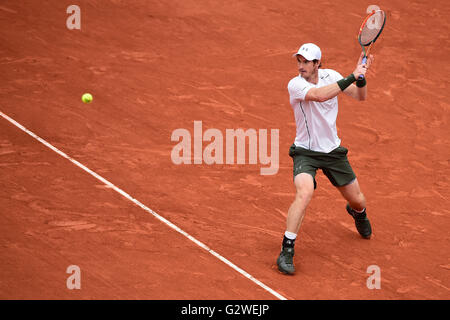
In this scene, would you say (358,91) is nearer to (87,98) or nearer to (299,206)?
(299,206)

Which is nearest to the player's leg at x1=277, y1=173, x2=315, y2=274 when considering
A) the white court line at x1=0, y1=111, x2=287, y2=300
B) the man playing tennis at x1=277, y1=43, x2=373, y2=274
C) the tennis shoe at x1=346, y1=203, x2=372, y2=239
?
the man playing tennis at x1=277, y1=43, x2=373, y2=274

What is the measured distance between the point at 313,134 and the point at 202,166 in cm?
242

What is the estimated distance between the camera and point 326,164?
6.95 meters

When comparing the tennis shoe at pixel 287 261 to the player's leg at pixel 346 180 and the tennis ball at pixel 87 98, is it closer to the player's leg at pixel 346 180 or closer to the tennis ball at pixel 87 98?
the player's leg at pixel 346 180

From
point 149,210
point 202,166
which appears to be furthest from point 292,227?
point 202,166

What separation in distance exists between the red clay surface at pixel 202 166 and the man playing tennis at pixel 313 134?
59 centimetres

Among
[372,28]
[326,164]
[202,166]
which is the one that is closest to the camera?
[326,164]

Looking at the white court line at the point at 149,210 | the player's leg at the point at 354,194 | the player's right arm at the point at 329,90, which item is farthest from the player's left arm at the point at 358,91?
the white court line at the point at 149,210

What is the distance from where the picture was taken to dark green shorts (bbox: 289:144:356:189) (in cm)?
683

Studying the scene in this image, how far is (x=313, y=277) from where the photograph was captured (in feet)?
21.8
